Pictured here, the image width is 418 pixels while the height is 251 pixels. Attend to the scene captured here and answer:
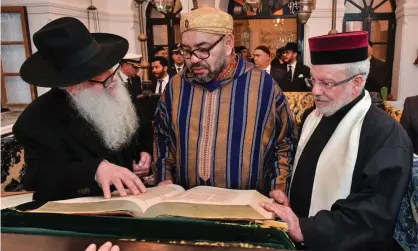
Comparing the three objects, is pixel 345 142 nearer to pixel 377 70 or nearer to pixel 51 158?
pixel 51 158

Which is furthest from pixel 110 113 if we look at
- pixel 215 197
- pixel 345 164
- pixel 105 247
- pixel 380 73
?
pixel 380 73

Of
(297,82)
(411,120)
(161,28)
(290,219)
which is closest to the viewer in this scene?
(290,219)

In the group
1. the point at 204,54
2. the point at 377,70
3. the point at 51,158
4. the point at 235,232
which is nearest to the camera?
the point at 235,232

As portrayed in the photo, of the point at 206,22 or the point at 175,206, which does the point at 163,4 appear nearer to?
the point at 206,22

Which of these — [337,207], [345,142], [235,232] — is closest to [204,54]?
[345,142]

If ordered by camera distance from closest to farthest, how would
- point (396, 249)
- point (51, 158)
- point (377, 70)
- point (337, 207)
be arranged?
point (337, 207)
point (51, 158)
point (396, 249)
point (377, 70)

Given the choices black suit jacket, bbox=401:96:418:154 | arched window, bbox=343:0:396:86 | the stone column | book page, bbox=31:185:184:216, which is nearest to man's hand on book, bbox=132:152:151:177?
book page, bbox=31:185:184:216

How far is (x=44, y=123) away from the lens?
1762 millimetres

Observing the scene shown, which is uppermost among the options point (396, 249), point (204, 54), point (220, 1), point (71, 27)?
point (220, 1)

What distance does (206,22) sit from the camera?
2014 mm

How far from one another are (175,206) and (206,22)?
118cm

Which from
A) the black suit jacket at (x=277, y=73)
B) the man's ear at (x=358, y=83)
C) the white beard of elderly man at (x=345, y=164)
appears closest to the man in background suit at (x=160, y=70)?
the black suit jacket at (x=277, y=73)

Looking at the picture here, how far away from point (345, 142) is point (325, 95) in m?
0.25

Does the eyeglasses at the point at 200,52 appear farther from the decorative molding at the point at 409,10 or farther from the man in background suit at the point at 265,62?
the decorative molding at the point at 409,10
